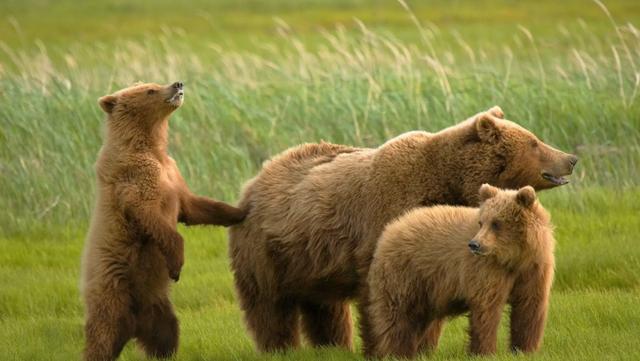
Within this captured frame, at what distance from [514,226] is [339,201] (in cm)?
127

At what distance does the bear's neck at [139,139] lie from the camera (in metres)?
8.22

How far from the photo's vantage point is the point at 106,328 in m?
7.84

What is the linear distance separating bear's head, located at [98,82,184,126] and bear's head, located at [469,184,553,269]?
227 centimetres

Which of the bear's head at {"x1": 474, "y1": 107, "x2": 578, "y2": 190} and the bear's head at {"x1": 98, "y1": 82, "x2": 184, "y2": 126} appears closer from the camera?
the bear's head at {"x1": 474, "y1": 107, "x2": 578, "y2": 190}

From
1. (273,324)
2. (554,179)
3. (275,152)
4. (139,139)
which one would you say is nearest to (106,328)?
(273,324)

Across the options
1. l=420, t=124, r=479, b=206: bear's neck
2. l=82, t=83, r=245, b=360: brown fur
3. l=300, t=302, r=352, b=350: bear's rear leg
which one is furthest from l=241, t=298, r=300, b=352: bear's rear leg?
l=420, t=124, r=479, b=206: bear's neck

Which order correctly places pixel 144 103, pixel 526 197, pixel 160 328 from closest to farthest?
pixel 526 197
pixel 160 328
pixel 144 103

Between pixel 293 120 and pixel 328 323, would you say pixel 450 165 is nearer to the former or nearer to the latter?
pixel 328 323

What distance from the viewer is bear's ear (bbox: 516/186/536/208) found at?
22.5 ft

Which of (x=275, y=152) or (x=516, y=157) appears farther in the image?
(x=275, y=152)

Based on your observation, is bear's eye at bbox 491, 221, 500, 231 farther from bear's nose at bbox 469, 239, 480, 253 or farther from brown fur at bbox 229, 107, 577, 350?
brown fur at bbox 229, 107, 577, 350

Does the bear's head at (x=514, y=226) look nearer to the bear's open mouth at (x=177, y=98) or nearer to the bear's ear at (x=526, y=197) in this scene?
the bear's ear at (x=526, y=197)

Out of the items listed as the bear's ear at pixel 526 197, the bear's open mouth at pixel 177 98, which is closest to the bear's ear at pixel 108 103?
the bear's open mouth at pixel 177 98

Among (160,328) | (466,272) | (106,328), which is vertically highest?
(466,272)
